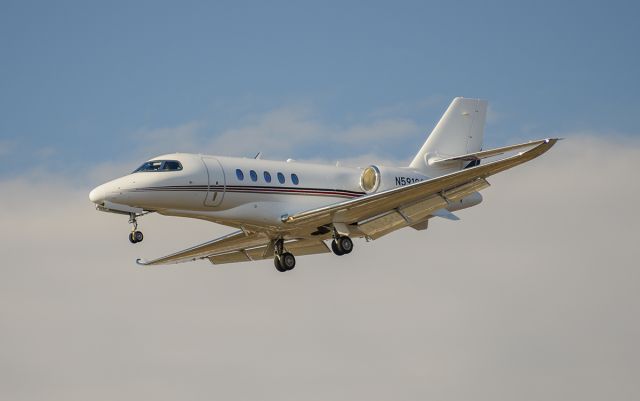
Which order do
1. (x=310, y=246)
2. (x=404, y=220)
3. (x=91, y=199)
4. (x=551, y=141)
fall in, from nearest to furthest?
(x=551, y=141)
(x=91, y=199)
(x=404, y=220)
(x=310, y=246)

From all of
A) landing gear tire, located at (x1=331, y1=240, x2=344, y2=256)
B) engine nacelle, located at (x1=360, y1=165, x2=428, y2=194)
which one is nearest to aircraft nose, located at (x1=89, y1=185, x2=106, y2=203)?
landing gear tire, located at (x1=331, y1=240, x2=344, y2=256)

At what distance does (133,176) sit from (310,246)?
309 inches

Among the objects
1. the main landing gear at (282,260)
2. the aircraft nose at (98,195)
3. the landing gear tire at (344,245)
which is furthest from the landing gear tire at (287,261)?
the aircraft nose at (98,195)

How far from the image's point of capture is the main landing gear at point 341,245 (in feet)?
136

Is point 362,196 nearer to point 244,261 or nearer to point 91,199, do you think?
point 244,261

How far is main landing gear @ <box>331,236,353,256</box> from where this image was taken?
41312mm

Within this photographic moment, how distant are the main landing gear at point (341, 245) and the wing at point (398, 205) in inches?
18.3

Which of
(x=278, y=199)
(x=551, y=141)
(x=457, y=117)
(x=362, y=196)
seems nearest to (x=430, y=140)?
(x=457, y=117)

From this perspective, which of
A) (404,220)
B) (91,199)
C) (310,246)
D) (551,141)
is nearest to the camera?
A: (551,141)

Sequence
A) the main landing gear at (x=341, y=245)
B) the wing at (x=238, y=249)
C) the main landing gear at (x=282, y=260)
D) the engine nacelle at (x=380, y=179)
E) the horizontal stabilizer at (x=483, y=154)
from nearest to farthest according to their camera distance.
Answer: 1. the horizontal stabilizer at (x=483, y=154)
2. the main landing gear at (x=341, y=245)
3. the main landing gear at (x=282, y=260)
4. the engine nacelle at (x=380, y=179)
5. the wing at (x=238, y=249)

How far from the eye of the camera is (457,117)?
46.6 metres

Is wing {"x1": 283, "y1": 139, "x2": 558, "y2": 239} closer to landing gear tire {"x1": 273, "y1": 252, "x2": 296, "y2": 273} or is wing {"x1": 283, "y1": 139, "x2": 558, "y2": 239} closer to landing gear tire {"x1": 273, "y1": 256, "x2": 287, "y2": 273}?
landing gear tire {"x1": 273, "y1": 252, "x2": 296, "y2": 273}

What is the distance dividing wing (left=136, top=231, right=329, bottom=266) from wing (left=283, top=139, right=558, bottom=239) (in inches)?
101

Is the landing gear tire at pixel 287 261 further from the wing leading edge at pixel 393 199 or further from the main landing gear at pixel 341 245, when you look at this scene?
the wing leading edge at pixel 393 199
